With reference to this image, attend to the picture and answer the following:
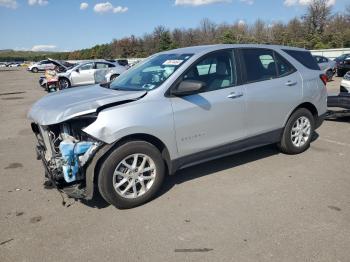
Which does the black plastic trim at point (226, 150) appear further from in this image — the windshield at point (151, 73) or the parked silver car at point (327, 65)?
the parked silver car at point (327, 65)

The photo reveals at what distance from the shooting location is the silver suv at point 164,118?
391 cm

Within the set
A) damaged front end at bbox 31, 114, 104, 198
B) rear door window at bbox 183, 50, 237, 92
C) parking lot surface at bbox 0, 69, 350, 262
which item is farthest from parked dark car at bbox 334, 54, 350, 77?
damaged front end at bbox 31, 114, 104, 198

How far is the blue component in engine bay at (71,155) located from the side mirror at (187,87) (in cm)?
120

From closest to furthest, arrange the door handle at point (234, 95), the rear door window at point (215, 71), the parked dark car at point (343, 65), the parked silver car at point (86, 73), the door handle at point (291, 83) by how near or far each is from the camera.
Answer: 1. the rear door window at point (215, 71)
2. the door handle at point (234, 95)
3. the door handle at point (291, 83)
4. the parked silver car at point (86, 73)
5. the parked dark car at point (343, 65)

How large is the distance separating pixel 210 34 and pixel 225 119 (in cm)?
7490

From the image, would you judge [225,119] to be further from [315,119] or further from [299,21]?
[299,21]

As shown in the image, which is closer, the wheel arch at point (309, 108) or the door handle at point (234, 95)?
the door handle at point (234, 95)

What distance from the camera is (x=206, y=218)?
3820 mm

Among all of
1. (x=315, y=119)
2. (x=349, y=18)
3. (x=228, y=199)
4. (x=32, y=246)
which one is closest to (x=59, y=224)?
(x=32, y=246)

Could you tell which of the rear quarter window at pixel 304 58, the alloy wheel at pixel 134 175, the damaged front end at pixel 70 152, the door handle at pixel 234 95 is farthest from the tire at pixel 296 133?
the damaged front end at pixel 70 152

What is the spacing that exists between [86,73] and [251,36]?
51.1m

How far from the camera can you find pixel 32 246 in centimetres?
343

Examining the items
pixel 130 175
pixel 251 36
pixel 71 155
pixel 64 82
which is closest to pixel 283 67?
pixel 130 175

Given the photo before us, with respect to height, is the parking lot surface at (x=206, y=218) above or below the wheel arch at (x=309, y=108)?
below
